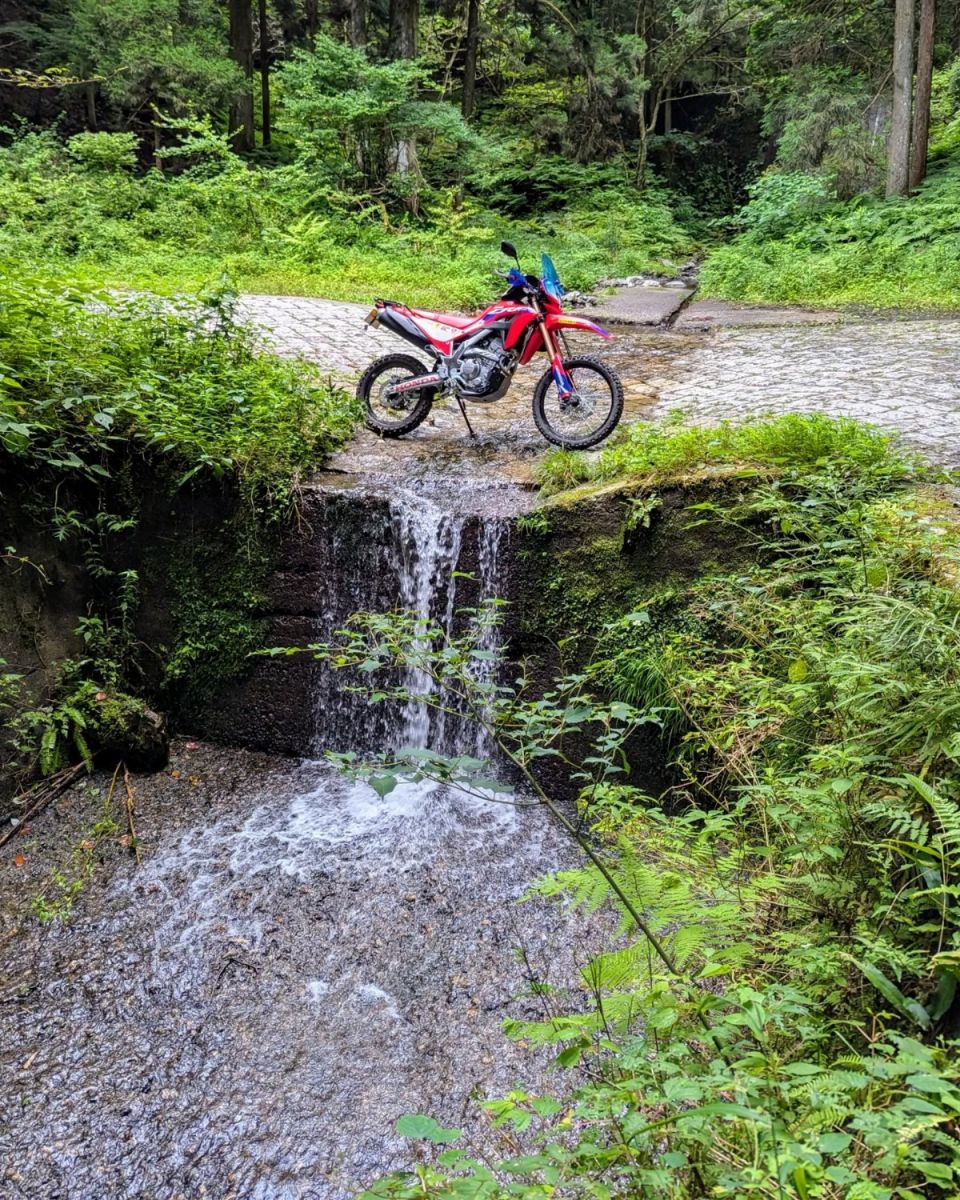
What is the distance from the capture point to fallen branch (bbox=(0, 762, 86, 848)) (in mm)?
4461

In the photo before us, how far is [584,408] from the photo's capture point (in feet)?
18.5

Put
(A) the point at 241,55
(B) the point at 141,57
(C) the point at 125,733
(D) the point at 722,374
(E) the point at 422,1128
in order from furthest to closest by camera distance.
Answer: (A) the point at 241,55, (B) the point at 141,57, (D) the point at 722,374, (C) the point at 125,733, (E) the point at 422,1128

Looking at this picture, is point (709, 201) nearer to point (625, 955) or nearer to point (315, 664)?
point (315, 664)

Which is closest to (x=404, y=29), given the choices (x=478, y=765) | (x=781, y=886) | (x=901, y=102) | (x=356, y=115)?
(x=356, y=115)

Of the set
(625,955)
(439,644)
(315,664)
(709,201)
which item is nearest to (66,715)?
(315,664)

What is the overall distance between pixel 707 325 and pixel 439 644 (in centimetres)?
678

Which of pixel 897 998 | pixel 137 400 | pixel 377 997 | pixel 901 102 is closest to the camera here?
pixel 897 998

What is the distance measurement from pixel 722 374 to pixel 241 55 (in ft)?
56.1

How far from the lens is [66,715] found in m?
4.88

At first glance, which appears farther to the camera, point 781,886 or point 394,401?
point 394,401

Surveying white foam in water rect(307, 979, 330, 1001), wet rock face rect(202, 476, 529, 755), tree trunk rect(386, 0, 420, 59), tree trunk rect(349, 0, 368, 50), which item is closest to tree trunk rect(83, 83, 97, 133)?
tree trunk rect(349, 0, 368, 50)

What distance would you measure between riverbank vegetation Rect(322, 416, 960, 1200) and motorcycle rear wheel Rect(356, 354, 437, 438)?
2.61 meters

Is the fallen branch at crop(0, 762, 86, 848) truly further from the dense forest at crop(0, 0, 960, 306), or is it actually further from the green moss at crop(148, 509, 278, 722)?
the dense forest at crop(0, 0, 960, 306)

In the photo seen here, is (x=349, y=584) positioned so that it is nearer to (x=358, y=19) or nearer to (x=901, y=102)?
(x=901, y=102)
